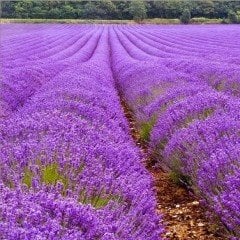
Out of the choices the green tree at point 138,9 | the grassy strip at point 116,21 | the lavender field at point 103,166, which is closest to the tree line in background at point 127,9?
the green tree at point 138,9

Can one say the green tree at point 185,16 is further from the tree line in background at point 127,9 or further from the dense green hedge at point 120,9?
the dense green hedge at point 120,9

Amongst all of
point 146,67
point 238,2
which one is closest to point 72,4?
point 238,2

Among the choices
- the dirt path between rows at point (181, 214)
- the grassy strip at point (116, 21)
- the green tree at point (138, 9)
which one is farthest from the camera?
the green tree at point (138, 9)

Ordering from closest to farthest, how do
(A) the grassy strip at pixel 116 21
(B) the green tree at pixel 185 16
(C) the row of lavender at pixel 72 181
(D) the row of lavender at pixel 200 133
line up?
(C) the row of lavender at pixel 72 181, (D) the row of lavender at pixel 200 133, (A) the grassy strip at pixel 116 21, (B) the green tree at pixel 185 16

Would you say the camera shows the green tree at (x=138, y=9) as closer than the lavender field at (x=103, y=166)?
No

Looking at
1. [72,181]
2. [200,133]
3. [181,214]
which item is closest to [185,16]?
[200,133]

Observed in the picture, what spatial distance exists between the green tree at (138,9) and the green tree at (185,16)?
444 centimetres

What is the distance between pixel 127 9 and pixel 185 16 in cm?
744

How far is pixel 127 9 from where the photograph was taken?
5509 centimetres

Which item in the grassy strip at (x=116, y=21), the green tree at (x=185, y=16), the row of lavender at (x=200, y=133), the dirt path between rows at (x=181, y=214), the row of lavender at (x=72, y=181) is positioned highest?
the row of lavender at (x=72, y=181)

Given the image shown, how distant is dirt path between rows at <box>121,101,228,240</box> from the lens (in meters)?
3.19

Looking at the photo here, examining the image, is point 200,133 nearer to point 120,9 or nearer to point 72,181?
point 72,181

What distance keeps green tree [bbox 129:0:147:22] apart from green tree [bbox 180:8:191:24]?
4437mm

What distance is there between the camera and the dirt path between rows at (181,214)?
10.5ft
